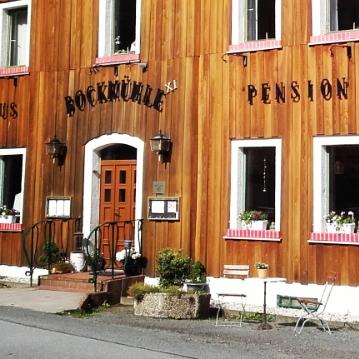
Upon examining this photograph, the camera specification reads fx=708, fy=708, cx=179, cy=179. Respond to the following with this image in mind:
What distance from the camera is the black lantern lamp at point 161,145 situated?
1403cm

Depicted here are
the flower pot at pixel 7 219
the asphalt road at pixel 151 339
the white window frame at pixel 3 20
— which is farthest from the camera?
the white window frame at pixel 3 20

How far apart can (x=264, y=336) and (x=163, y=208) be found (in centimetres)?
445

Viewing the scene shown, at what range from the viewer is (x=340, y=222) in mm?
12320

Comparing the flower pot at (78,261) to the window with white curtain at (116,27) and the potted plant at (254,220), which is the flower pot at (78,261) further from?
the window with white curtain at (116,27)

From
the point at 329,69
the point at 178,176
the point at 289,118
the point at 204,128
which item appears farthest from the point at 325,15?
the point at 178,176

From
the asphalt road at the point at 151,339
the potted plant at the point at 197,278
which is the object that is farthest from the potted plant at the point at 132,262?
the asphalt road at the point at 151,339

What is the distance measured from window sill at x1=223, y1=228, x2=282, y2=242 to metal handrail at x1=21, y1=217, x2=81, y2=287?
3.70m

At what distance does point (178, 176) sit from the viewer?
1405 centimetres

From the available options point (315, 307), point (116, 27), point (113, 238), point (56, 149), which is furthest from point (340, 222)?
point (116, 27)

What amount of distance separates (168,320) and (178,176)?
335cm

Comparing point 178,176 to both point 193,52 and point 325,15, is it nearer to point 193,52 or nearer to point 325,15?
point 193,52

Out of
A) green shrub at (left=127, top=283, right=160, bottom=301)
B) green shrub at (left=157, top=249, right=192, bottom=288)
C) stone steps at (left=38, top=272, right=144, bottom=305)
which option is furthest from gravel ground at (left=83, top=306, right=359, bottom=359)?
green shrub at (left=157, top=249, right=192, bottom=288)

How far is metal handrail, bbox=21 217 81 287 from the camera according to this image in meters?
15.2

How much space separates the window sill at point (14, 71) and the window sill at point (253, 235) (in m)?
6.34
